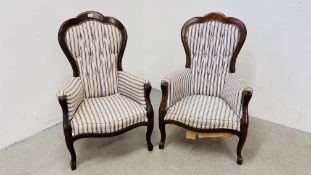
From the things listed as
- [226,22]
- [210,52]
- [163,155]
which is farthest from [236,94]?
[163,155]

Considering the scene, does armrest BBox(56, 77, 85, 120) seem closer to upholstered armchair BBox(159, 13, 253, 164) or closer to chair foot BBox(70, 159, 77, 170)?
chair foot BBox(70, 159, 77, 170)

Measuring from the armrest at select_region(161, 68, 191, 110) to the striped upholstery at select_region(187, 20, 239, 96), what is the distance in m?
0.08

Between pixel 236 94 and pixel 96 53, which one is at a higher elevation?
pixel 96 53

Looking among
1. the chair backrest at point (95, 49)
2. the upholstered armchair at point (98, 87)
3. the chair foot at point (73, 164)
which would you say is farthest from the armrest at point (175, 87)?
the chair foot at point (73, 164)

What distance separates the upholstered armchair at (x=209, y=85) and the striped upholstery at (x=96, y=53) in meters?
0.51

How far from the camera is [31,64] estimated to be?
2.26 meters

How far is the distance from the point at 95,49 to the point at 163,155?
40.1 inches

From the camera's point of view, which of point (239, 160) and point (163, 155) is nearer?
point (239, 160)

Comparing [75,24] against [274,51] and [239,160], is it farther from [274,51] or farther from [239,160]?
[274,51]

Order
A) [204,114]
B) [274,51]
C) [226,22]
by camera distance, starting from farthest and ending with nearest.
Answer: [274,51], [226,22], [204,114]

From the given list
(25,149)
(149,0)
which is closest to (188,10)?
(149,0)

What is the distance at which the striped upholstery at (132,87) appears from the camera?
2068mm

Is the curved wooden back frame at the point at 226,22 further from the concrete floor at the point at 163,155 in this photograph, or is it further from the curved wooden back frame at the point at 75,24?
the concrete floor at the point at 163,155

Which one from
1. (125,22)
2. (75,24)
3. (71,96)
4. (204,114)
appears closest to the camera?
(71,96)
